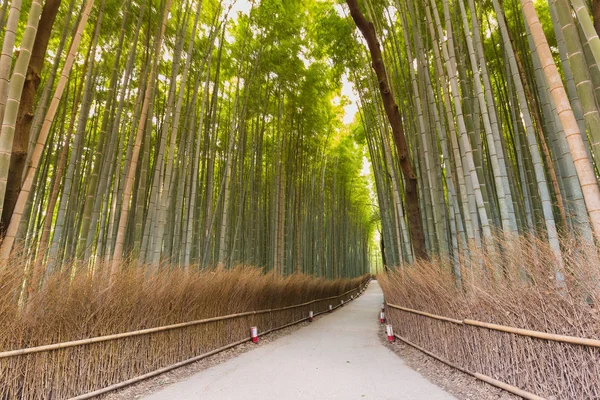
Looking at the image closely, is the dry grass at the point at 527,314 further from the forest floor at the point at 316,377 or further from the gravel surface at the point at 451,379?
the forest floor at the point at 316,377

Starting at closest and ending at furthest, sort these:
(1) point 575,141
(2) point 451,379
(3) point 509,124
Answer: (1) point 575,141 < (2) point 451,379 < (3) point 509,124

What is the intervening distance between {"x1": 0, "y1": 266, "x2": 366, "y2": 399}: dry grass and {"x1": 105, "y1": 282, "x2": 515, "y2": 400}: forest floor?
0.67 feet

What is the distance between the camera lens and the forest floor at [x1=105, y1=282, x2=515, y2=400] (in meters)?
2.19

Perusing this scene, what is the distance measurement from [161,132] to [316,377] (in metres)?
3.84

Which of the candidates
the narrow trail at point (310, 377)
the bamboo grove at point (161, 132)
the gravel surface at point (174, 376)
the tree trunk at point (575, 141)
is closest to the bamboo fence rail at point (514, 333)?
the narrow trail at point (310, 377)

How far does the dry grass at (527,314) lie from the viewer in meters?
1.44

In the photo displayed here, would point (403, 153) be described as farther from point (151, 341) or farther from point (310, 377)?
point (151, 341)

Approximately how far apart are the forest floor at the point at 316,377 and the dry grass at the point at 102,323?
205 mm

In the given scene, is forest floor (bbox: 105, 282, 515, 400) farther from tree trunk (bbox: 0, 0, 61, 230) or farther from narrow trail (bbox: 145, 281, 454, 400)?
tree trunk (bbox: 0, 0, 61, 230)

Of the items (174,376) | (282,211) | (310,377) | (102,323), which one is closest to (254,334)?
(174,376)

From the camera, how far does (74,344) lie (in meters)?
1.99

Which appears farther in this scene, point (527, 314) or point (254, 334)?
point (254, 334)

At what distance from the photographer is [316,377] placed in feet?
8.67

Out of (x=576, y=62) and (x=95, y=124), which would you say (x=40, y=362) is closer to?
(x=576, y=62)
